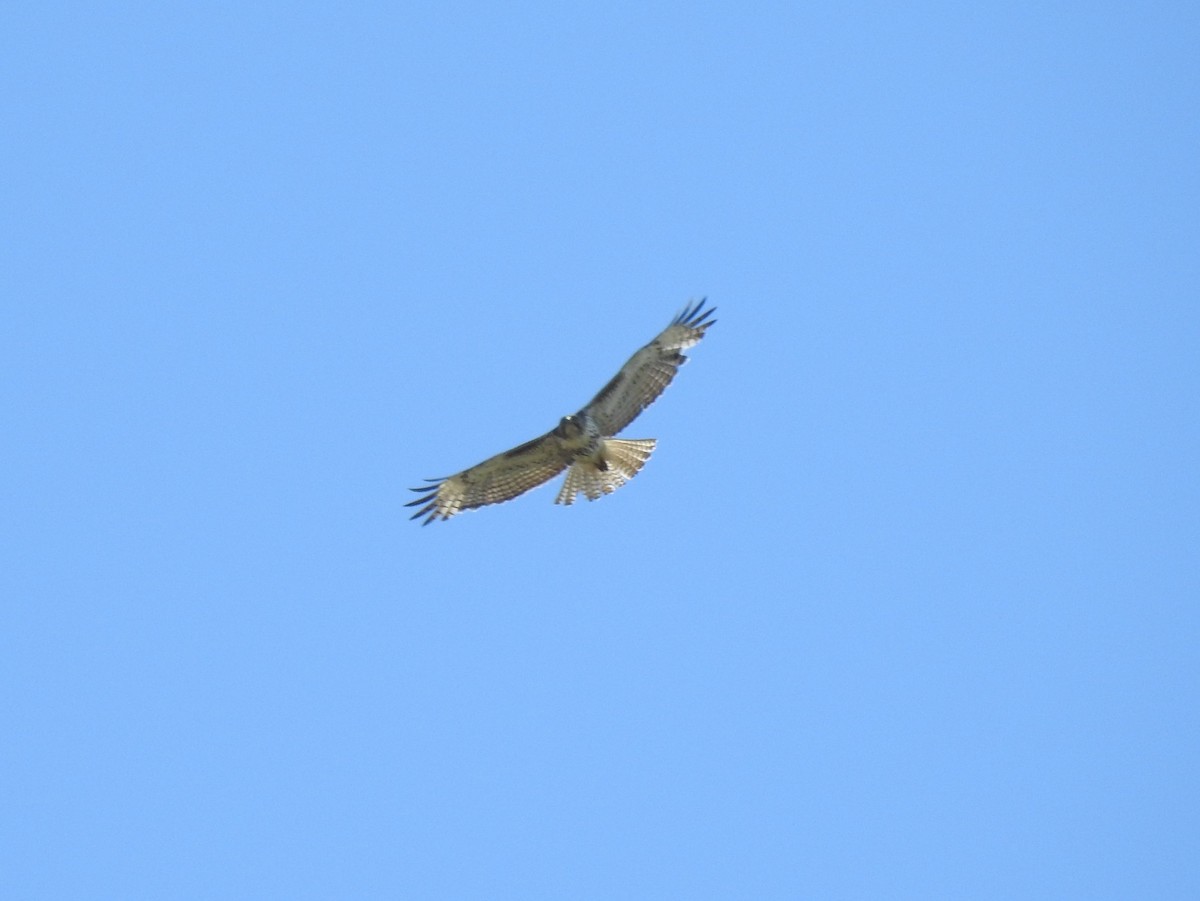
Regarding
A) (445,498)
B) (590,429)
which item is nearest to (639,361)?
(590,429)

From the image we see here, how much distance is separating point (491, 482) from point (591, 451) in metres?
1.13

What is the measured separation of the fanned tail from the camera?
1875 centimetres

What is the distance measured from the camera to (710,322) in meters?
18.9

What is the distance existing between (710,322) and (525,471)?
2.25 metres

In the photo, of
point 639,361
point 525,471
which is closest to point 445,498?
point 525,471

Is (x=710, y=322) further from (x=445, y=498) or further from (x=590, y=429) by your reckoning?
(x=445, y=498)

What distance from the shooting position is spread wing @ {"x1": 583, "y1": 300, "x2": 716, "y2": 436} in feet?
60.9

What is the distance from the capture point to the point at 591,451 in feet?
61.1

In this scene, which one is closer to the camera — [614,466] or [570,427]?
[570,427]

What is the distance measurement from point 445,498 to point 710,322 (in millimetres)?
3035

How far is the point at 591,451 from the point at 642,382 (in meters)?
0.80

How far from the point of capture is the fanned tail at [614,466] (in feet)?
61.5

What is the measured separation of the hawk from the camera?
60.9 feet

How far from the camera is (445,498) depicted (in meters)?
19.2
